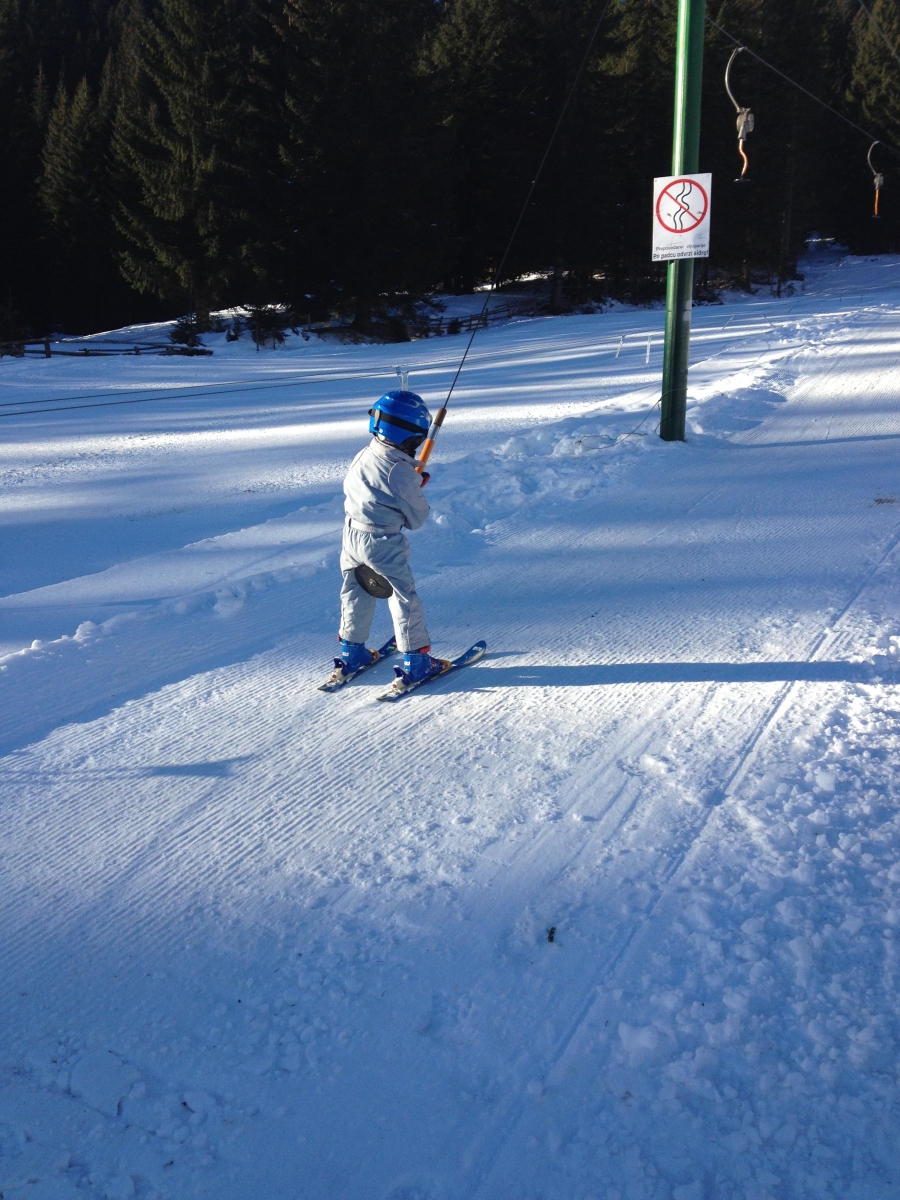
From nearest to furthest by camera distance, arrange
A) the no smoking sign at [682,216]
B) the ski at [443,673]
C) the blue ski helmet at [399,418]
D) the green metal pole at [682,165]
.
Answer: the blue ski helmet at [399,418]
the ski at [443,673]
the green metal pole at [682,165]
the no smoking sign at [682,216]

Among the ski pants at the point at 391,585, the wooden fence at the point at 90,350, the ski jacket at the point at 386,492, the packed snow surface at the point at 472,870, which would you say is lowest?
the packed snow surface at the point at 472,870

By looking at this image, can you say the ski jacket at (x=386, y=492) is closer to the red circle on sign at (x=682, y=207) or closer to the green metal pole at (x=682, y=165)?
the green metal pole at (x=682, y=165)

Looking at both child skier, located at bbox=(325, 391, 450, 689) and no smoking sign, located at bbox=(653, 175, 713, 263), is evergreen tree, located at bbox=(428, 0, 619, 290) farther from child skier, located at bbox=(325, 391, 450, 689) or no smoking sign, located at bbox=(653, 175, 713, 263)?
child skier, located at bbox=(325, 391, 450, 689)

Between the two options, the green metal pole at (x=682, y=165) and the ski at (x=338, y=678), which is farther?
the green metal pole at (x=682, y=165)

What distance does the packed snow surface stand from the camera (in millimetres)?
2184

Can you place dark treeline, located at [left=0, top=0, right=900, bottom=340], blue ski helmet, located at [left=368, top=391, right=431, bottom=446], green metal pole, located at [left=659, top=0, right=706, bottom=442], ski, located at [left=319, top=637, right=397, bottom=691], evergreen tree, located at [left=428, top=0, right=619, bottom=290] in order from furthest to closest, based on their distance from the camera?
evergreen tree, located at [left=428, top=0, right=619, bottom=290] → dark treeline, located at [left=0, top=0, right=900, bottom=340] → green metal pole, located at [left=659, top=0, right=706, bottom=442] → ski, located at [left=319, top=637, right=397, bottom=691] → blue ski helmet, located at [left=368, top=391, right=431, bottom=446]

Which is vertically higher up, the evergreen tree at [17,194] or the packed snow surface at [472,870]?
the evergreen tree at [17,194]

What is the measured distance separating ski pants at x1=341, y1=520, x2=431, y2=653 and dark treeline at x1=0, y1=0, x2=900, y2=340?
29.9 metres

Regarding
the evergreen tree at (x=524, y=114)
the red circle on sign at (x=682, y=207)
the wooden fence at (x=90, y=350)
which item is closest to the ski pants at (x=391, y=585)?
the red circle on sign at (x=682, y=207)

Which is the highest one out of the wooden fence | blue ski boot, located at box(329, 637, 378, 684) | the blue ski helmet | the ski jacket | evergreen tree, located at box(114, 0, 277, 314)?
evergreen tree, located at box(114, 0, 277, 314)

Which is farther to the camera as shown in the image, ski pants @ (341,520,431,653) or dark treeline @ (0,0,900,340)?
dark treeline @ (0,0,900,340)

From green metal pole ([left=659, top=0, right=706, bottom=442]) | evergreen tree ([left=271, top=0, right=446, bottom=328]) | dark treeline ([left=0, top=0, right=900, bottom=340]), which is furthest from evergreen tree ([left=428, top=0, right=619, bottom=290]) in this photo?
green metal pole ([left=659, top=0, right=706, bottom=442])

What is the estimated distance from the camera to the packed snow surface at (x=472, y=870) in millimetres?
2184

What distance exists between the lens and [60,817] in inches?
137
